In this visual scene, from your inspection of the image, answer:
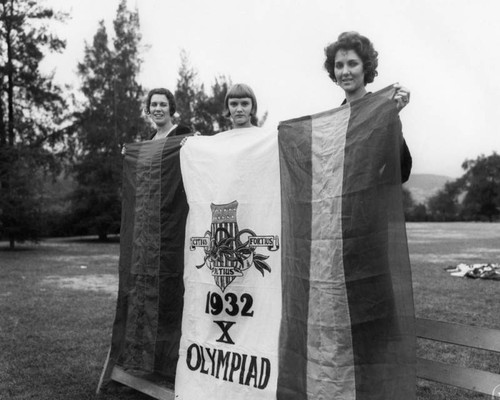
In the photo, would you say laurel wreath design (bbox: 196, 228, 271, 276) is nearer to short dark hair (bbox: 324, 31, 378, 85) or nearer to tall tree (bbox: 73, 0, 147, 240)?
short dark hair (bbox: 324, 31, 378, 85)

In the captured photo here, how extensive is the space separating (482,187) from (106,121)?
80981 millimetres

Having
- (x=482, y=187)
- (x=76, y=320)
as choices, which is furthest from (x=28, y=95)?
(x=482, y=187)

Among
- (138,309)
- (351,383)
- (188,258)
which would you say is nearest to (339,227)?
(351,383)

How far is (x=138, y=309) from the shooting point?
4586 mm

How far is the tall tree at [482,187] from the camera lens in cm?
8881

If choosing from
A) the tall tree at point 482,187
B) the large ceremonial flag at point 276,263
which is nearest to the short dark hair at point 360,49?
the large ceremonial flag at point 276,263

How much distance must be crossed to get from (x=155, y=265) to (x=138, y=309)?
0.44 metres

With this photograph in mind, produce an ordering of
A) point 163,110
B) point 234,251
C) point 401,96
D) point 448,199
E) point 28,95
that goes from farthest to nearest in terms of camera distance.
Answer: point 448,199
point 28,95
point 163,110
point 234,251
point 401,96

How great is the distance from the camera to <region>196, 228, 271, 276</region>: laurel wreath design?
3.73m

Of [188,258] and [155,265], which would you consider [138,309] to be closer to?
[155,265]

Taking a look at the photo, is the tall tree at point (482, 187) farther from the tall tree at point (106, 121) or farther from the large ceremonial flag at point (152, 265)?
the large ceremonial flag at point (152, 265)

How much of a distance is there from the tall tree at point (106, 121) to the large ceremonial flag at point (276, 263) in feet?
77.8

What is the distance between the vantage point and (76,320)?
321 inches

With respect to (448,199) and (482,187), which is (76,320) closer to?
(482,187)
